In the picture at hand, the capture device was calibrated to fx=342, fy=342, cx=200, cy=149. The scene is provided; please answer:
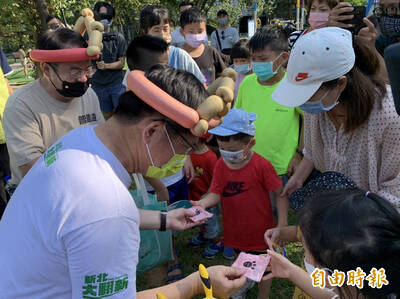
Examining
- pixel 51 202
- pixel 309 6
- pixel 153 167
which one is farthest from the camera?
pixel 309 6

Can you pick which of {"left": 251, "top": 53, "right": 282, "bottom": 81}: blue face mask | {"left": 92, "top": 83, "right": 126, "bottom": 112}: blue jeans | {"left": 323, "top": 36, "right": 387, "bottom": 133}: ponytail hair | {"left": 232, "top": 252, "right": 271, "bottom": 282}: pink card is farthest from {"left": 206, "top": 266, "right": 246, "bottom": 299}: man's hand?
{"left": 92, "top": 83, "right": 126, "bottom": 112}: blue jeans

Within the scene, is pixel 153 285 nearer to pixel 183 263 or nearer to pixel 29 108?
pixel 183 263

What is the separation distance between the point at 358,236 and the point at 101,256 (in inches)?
38.2

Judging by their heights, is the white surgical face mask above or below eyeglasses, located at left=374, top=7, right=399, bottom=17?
below

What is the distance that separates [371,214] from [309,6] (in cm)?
275

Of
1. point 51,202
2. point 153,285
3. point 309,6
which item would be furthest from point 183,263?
point 309,6

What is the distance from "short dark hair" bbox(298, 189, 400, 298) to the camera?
1316 mm

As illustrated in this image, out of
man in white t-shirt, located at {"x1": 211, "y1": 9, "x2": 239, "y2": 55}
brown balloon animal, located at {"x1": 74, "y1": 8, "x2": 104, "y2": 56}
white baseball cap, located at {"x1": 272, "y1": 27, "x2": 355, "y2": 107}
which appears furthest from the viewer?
man in white t-shirt, located at {"x1": 211, "y1": 9, "x2": 239, "y2": 55}

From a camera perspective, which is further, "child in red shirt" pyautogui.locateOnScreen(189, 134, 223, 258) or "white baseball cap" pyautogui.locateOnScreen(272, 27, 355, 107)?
"child in red shirt" pyautogui.locateOnScreen(189, 134, 223, 258)

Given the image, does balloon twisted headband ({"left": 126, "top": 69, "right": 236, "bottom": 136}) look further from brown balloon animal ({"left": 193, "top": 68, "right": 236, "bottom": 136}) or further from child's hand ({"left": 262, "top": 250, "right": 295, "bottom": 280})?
child's hand ({"left": 262, "top": 250, "right": 295, "bottom": 280})

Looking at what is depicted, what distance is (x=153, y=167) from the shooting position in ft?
4.77

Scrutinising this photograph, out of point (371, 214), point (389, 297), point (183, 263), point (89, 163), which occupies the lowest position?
point (183, 263)

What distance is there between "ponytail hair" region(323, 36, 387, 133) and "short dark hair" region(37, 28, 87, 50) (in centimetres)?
165

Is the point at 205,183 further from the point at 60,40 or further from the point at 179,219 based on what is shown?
the point at 60,40
